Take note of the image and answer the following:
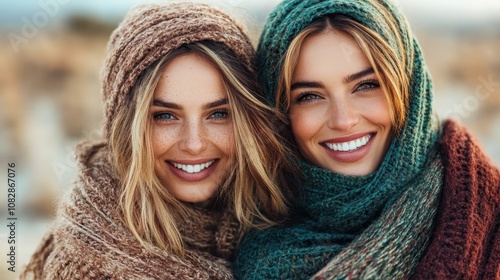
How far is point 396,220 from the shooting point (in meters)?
2.10

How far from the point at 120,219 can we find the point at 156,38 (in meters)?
0.73

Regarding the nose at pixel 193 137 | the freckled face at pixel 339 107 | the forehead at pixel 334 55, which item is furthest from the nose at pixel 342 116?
the nose at pixel 193 137

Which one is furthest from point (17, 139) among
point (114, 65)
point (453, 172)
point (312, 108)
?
point (453, 172)

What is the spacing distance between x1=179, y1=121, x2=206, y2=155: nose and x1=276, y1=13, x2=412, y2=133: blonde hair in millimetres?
363

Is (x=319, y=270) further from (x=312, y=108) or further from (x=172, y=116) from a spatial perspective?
(x=172, y=116)

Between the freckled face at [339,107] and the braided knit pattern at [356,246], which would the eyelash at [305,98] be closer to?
the freckled face at [339,107]

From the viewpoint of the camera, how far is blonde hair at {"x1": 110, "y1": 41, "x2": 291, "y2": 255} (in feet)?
7.20

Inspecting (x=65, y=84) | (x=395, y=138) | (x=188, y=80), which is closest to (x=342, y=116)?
(x=395, y=138)

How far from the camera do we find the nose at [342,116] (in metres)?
2.13

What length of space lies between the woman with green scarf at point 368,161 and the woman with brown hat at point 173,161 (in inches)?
5.7

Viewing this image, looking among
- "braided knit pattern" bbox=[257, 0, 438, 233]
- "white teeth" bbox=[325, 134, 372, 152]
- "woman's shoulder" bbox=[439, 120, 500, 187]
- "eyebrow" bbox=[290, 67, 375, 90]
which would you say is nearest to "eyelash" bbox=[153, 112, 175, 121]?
"braided knit pattern" bbox=[257, 0, 438, 233]

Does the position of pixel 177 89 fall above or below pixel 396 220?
above

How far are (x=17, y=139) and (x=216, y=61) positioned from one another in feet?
15.1

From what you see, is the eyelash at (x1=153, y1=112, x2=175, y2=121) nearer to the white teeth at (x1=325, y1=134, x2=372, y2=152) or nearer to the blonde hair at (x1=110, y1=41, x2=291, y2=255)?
the blonde hair at (x1=110, y1=41, x2=291, y2=255)
